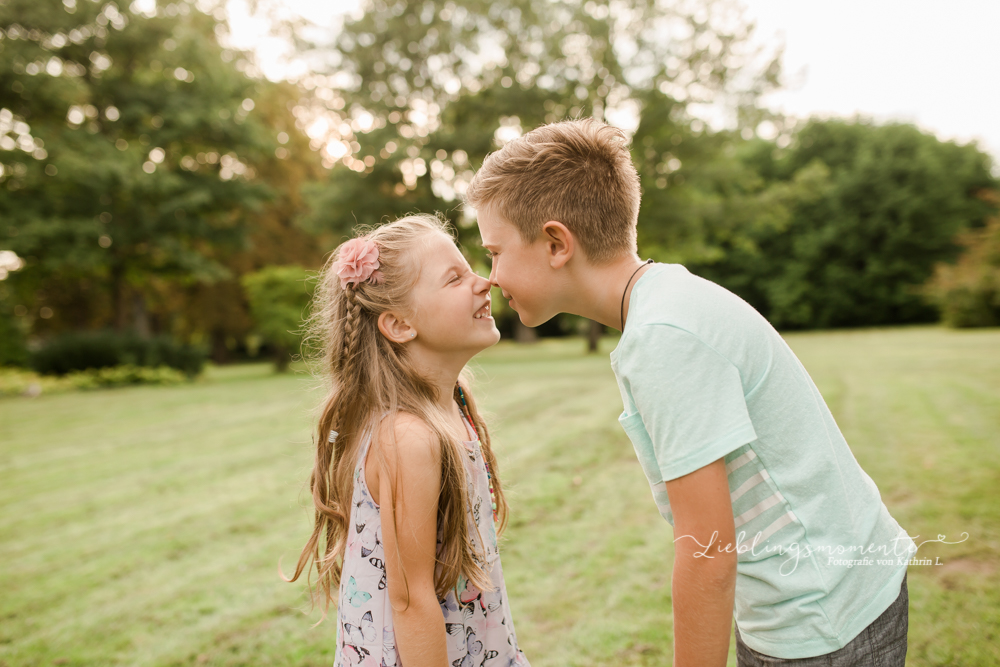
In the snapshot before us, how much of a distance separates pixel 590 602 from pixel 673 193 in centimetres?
1776

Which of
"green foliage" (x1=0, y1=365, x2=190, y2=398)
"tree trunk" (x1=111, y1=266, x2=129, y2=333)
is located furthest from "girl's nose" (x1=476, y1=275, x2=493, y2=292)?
"tree trunk" (x1=111, y1=266, x2=129, y2=333)

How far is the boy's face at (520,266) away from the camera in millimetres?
1574

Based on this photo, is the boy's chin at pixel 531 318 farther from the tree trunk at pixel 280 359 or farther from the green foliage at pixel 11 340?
the green foliage at pixel 11 340

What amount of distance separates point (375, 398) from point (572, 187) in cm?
81

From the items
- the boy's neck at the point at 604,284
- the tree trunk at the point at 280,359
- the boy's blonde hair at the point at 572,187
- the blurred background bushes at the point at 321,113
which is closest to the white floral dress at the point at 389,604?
the boy's neck at the point at 604,284

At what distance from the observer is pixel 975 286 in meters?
24.5

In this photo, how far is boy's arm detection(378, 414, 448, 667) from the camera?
1.55m

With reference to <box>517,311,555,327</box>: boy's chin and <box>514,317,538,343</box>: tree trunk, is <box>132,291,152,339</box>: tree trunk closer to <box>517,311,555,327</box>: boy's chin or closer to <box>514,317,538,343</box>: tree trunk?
<box>514,317,538,343</box>: tree trunk

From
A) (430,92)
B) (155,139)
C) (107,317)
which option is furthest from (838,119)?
(107,317)

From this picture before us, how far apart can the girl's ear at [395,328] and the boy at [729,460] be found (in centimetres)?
51

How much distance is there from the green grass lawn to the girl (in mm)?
500

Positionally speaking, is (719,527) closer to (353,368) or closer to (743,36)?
(353,368)

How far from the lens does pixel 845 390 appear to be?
9688mm

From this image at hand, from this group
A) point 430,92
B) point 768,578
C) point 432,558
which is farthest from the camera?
point 430,92
